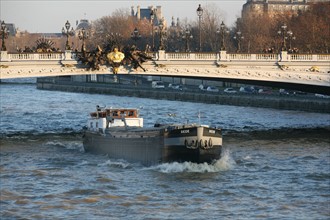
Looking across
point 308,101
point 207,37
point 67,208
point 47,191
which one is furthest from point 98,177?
point 207,37

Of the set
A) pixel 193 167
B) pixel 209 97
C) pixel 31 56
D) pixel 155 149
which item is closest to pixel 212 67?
pixel 31 56

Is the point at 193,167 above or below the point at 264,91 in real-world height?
below

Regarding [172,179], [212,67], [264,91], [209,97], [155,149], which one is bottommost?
[172,179]

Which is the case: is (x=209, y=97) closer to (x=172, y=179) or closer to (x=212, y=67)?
(x=212, y=67)

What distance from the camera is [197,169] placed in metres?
53.7

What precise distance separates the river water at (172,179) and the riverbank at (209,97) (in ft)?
38.2

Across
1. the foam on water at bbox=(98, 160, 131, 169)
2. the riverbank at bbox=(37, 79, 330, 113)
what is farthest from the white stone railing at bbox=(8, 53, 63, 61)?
the riverbank at bbox=(37, 79, 330, 113)

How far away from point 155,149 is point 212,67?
52.3ft

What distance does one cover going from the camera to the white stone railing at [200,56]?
2618 inches

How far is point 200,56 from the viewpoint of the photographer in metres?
70.2

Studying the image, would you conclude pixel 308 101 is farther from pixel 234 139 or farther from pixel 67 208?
pixel 67 208

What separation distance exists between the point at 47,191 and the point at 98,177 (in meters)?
4.49

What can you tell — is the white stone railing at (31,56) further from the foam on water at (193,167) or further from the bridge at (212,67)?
the foam on water at (193,167)

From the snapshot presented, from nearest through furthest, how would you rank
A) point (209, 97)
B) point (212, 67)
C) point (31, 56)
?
point (31, 56) → point (212, 67) → point (209, 97)
